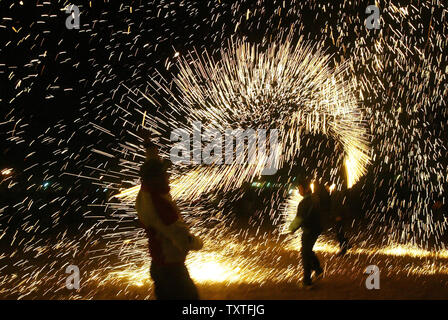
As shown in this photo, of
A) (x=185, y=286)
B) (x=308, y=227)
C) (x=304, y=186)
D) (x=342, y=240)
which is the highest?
(x=304, y=186)

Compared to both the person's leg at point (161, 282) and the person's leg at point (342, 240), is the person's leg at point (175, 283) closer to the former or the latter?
the person's leg at point (161, 282)

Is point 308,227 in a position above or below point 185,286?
below

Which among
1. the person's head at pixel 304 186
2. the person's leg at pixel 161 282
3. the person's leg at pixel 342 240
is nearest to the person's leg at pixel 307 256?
the person's head at pixel 304 186

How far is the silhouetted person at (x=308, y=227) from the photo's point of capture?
6090 millimetres

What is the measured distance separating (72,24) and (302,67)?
136 inches

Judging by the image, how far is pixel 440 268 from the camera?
7.26m

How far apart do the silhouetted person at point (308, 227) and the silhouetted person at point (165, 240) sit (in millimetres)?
2894

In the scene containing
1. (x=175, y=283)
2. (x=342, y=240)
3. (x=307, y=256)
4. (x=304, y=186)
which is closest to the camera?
(x=175, y=283)

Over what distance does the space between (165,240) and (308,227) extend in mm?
3152

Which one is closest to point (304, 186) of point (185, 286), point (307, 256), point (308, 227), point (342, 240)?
point (308, 227)

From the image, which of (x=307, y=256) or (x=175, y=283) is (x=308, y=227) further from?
(x=175, y=283)

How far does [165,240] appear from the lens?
3.40m

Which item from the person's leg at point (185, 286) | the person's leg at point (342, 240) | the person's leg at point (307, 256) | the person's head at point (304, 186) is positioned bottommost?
the person's leg at point (342, 240)
